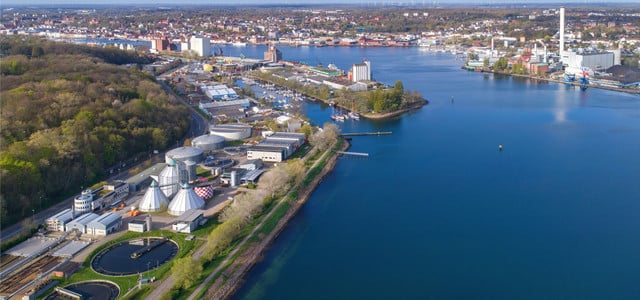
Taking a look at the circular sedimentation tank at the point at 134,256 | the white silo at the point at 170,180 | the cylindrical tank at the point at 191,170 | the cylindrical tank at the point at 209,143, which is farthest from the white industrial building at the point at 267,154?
the circular sedimentation tank at the point at 134,256

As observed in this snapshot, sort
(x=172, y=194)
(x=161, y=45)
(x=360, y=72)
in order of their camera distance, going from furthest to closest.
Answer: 1. (x=161, y=45)
2. (x=360, y=72)
3. (x=172, y=194)

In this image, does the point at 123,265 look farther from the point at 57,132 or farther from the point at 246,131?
the point at 246,131

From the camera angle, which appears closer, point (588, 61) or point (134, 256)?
point (134, 256)

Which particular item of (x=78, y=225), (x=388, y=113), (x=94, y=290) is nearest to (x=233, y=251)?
(x=94, y=290)

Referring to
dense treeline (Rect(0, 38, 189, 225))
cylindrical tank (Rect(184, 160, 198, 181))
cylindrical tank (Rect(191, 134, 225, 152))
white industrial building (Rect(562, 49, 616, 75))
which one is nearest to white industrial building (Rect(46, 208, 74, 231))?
dense treeline (Rect(0, 38, 189, 225))

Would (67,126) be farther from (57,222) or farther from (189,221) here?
(189,221)

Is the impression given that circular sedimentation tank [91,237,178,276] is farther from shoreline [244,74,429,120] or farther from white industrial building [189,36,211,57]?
white industrial building [189,36,211,57]

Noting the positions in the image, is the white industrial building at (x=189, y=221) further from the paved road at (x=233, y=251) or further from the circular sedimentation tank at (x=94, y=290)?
the circular sedimentation tank at (x=94, y=290)
